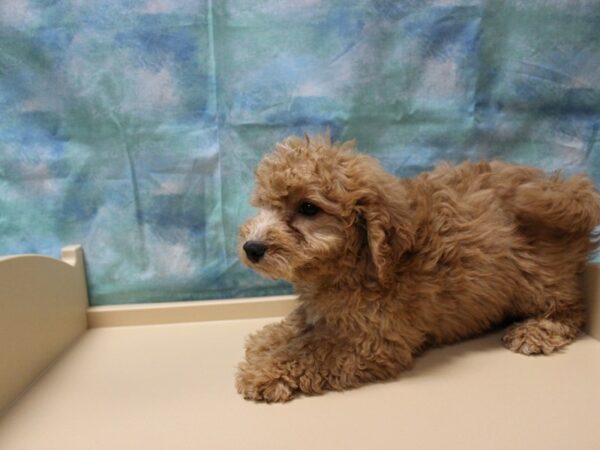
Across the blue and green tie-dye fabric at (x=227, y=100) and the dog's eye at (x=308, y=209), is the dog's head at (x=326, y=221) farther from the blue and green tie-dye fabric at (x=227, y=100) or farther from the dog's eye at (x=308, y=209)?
the blue and green tie-dye fabric at (x=227, y=100)

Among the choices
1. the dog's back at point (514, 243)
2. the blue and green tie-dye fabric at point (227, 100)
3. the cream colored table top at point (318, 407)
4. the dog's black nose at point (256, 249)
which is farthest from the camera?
the blue and green tie-dye fabric at point (227, 100)

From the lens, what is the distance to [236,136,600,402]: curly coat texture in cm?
140

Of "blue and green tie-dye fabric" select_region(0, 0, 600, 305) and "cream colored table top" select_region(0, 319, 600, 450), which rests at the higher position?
"blue and green tie-dye fabric" select_region(0, 0, 600, 305)

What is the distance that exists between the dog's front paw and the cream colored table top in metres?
0.03

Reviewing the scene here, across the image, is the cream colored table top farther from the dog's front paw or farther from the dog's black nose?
the dog's black nose

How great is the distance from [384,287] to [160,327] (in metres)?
0.89

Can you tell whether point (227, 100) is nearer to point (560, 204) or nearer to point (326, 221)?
point (326, 221)

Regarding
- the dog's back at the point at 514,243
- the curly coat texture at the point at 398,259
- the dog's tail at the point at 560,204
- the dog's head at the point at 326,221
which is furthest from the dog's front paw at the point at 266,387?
the dog's tail at the point at 560,204

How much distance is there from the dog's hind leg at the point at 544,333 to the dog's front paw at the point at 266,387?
0.72m

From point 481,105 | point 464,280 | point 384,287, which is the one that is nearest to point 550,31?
point 481,105

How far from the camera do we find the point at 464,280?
155 cm

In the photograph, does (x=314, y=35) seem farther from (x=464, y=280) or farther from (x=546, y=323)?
(x=546, y=323)

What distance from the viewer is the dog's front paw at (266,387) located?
54.7 inches

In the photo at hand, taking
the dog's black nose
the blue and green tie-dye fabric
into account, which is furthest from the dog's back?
the dog's black nose
